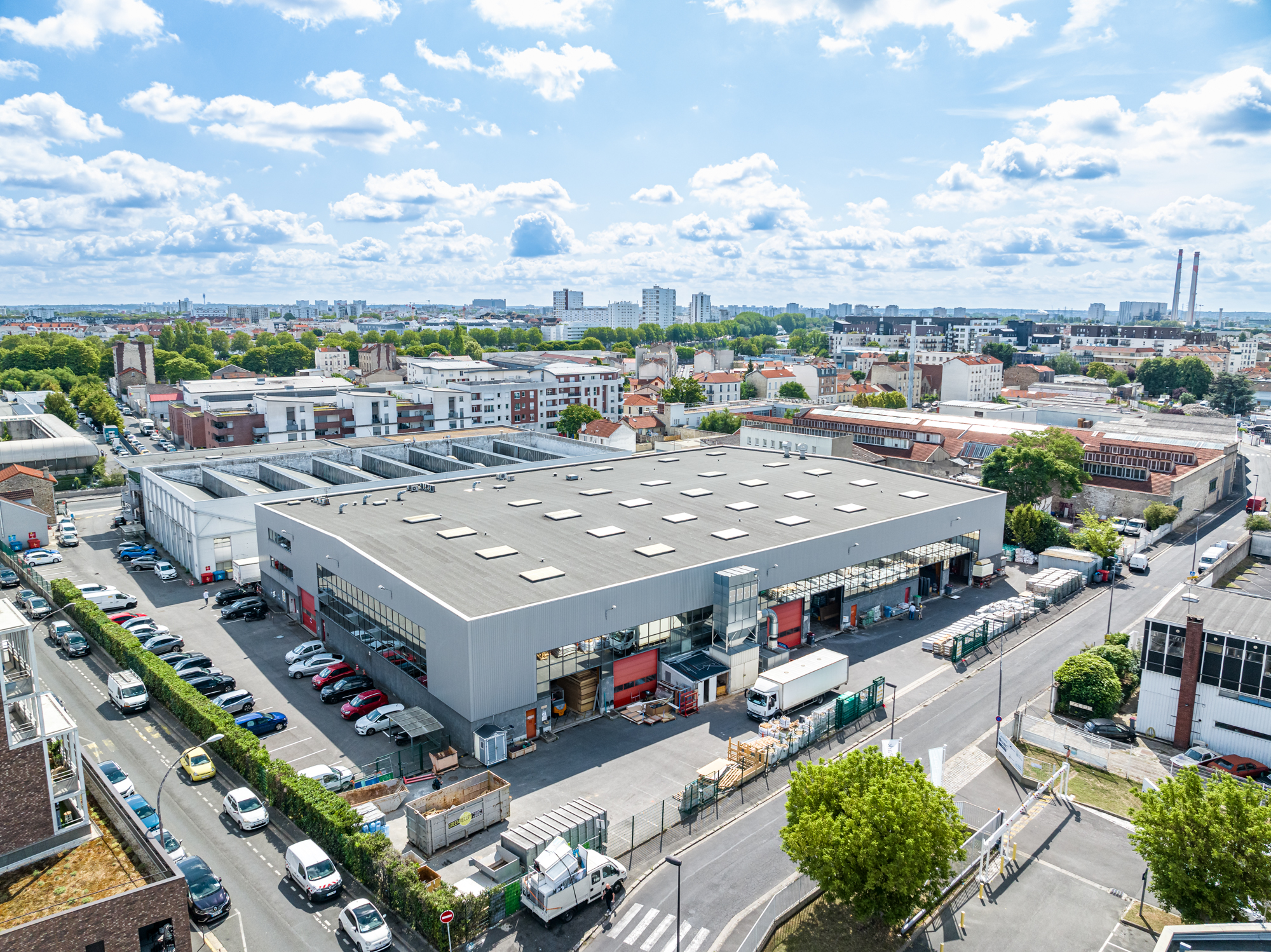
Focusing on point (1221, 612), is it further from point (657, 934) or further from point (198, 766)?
point (198, 766)

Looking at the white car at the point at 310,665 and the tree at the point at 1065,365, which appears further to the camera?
the tree at the point at 1065,365

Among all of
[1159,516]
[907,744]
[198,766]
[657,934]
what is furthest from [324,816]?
[1159,516]


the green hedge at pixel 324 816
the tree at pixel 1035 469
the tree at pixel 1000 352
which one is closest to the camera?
the green hedge at pixel 324 816

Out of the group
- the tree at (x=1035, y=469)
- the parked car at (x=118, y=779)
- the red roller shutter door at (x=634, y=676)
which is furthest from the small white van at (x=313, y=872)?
the tree at (x=1035, y=469)

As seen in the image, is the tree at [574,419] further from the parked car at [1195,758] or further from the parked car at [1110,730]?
the parked car at [1195,758]

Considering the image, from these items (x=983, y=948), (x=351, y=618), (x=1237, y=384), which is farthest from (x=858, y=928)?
(x=1237, y=384)

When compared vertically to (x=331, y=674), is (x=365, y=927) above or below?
below
